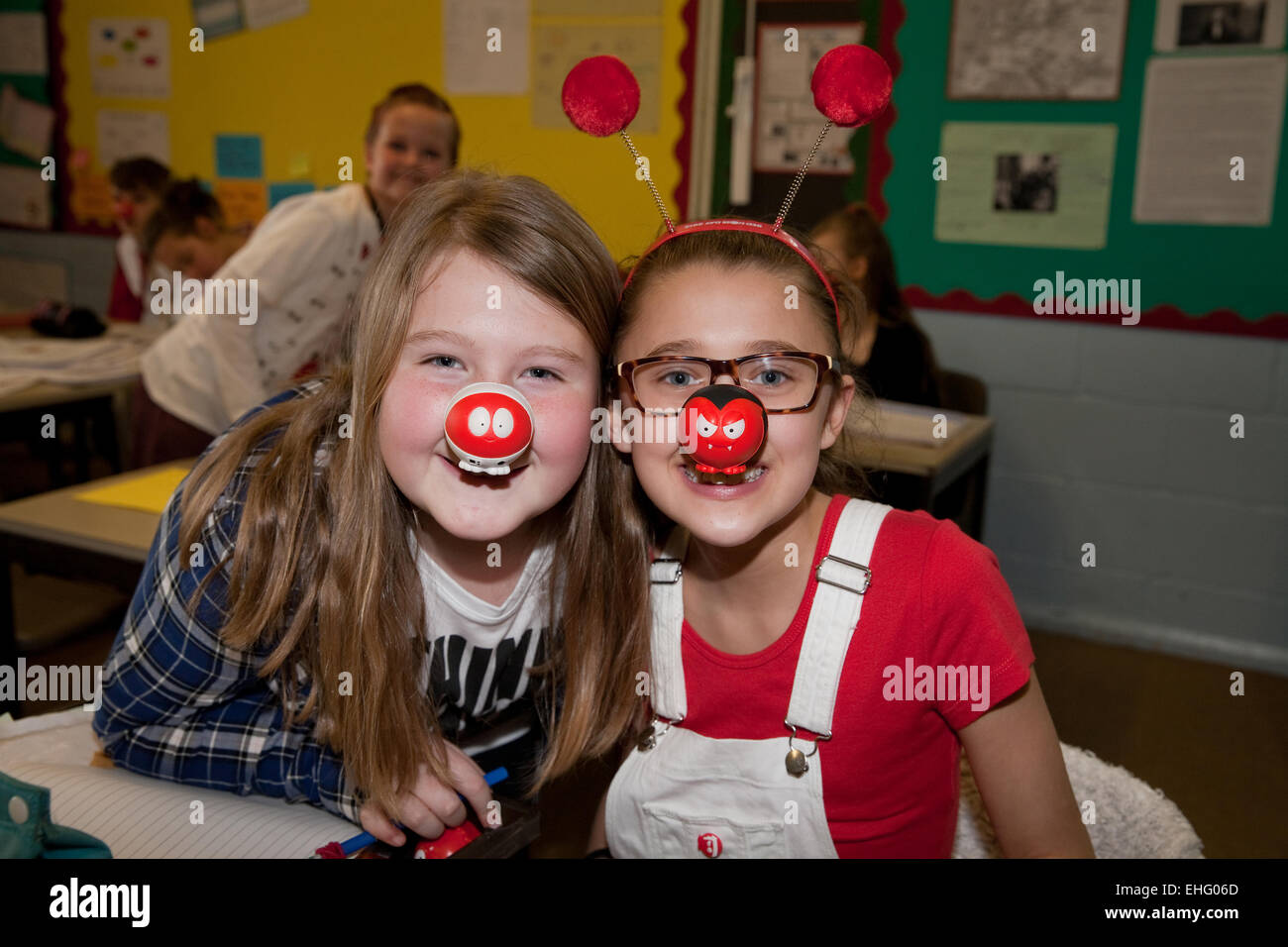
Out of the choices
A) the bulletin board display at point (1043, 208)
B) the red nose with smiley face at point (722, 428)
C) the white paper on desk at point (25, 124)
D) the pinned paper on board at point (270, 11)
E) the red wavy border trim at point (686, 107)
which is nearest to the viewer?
the red nose with smiley face at point (722, 428)

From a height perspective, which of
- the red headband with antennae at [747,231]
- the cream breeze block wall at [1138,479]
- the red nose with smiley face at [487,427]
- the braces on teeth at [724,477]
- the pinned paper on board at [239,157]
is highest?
the pinned paper on board at [239,157]

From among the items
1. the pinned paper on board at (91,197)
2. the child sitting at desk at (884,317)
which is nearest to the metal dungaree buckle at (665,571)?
the child sitting at desk at (884,317)

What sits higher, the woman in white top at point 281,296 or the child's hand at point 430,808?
the woman in white top at point 281,296

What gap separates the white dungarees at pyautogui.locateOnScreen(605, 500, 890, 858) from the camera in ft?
3.69

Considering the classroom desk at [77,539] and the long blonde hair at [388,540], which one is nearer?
the long blonde hair at [388,540]

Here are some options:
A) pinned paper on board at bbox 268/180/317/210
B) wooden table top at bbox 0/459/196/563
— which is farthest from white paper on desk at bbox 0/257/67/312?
wooden table top at bbox 0/459/196/563

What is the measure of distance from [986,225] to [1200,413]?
2.74 ft

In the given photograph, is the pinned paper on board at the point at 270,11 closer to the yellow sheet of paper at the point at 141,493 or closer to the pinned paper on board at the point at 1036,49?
the pinned paper on board at the point at 1036,49

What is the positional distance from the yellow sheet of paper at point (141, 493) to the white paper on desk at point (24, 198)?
3530 millimetres

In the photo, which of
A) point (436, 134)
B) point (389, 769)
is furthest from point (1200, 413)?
point (389, 769)

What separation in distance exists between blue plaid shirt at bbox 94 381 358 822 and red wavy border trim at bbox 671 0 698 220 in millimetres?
2602

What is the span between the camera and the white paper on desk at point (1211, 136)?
2.81m
